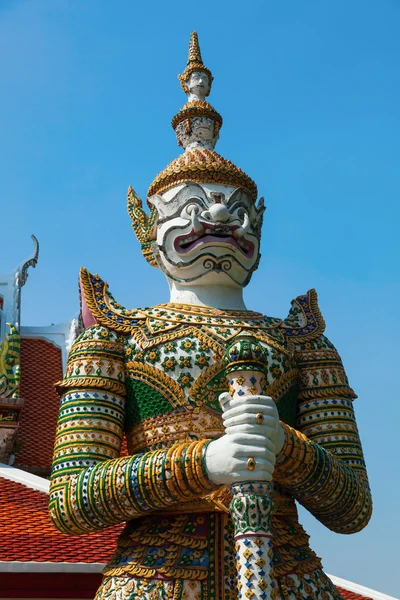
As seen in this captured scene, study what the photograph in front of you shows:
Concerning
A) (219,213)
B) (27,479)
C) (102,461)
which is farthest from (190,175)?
(27,479)

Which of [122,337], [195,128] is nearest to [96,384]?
[122,337]

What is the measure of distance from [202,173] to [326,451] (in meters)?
1.74

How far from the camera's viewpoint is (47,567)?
5.95 m

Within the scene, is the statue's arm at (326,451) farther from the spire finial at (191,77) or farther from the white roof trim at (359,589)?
the white roof trim at (359,589)

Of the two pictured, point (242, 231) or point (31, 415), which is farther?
point (31, 415)

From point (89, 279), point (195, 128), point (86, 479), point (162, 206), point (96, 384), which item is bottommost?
point (86, 479)

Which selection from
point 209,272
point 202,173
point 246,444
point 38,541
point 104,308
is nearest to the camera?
point 246,444

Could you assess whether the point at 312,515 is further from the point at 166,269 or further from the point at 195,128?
the point at 195,128

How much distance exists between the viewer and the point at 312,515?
4.59m

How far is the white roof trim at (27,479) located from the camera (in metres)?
7.54

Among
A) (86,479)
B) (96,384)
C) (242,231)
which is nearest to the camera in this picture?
(86,479)

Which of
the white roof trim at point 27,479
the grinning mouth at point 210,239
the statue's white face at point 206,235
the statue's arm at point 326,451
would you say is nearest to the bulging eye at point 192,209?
the statue's white face at point 206,235

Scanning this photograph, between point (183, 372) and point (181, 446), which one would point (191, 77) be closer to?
point (183, 372)

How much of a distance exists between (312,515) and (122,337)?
52.7 inches
